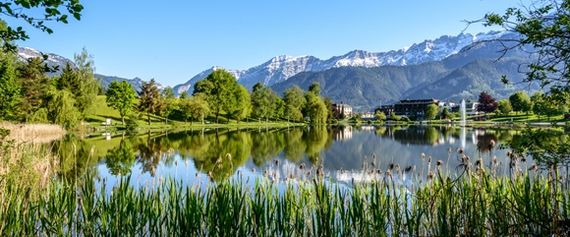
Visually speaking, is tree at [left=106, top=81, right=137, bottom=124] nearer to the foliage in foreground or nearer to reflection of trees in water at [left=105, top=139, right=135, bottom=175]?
reflection of trees in water at [left=105, top=139, right=135, bottom=175]

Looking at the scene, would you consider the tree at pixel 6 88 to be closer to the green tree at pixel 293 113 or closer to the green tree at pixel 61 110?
the green tree at pixel 61 110

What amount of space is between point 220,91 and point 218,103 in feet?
9.98

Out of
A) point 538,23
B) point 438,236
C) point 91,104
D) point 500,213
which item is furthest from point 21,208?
point 91,104

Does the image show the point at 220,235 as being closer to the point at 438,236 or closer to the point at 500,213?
the point at 438,236

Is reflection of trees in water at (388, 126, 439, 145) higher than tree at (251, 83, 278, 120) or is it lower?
lower

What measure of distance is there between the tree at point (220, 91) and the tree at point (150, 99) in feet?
42.2

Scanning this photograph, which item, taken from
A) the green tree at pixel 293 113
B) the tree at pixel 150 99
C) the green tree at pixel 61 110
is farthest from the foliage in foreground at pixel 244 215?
the green tree at pixel 293 113

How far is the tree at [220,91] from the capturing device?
107 m

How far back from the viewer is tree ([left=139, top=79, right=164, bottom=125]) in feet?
309

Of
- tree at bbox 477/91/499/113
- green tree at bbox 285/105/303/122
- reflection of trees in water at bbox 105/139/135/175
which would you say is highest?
tree at bbox 477/91/499/113

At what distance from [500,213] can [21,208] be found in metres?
8.59

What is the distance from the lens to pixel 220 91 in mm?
107562

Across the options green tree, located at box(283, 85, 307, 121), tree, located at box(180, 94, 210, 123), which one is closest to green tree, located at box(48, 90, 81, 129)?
tree, located at box(180, 94, 210, 123)

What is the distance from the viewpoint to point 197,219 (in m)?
7.79
